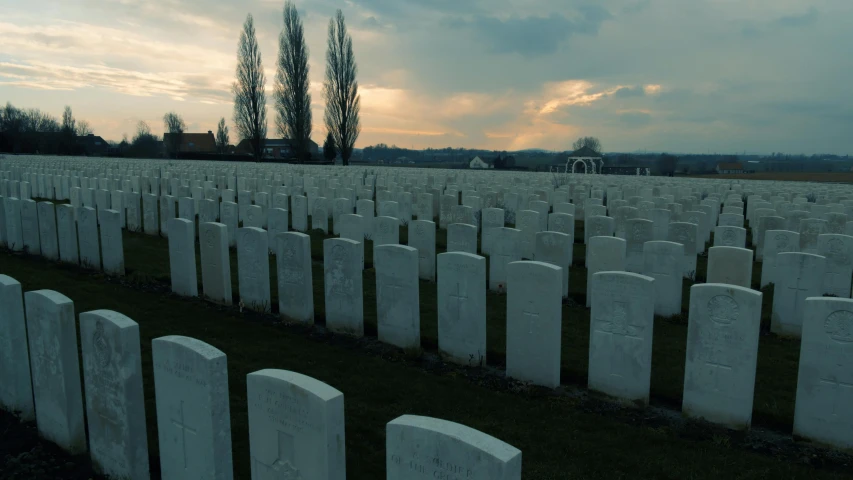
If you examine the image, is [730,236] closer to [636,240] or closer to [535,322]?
[636,240]

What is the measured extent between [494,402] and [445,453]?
2631 mm

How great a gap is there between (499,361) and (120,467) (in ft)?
11.6

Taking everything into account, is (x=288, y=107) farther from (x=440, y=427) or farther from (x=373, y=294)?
(x=440, y=427)

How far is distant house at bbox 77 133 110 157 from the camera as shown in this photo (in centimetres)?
6406

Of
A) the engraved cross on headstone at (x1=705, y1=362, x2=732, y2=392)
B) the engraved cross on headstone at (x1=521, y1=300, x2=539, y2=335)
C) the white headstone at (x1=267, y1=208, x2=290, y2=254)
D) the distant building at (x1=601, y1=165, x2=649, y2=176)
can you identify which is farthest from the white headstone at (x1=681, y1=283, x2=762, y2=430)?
the distant building at (x1=601, y1=165, x2=649, y2=176)

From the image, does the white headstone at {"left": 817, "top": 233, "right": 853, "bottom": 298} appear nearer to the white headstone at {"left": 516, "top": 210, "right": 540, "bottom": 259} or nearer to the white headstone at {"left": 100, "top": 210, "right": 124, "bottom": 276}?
the white headstone at {"left": 516, "top": 210, "right": 540, "bottom": 259}

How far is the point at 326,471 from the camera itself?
9.60 feet

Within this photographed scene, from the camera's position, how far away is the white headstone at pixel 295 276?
22.7ft

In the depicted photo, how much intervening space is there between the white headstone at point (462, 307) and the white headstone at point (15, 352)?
3560mm

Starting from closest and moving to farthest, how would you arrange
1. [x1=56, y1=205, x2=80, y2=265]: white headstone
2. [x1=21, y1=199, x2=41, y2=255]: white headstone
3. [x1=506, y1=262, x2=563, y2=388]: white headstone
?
[x1=506, y1=262, x2=563, y2=388]: white headstone < [x1=56, y1=205, x2=80, y2=265]: white headstone < [x1=21, y1=199, x2=41, y2=255]: white headstone

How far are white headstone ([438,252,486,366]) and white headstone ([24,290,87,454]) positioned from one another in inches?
126

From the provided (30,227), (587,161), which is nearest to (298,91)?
(587,161)

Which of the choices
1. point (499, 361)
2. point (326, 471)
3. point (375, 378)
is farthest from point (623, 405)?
point (326, 471)

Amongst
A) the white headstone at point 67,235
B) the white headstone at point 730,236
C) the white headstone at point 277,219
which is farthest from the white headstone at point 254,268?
the white headstone at point 730,236
